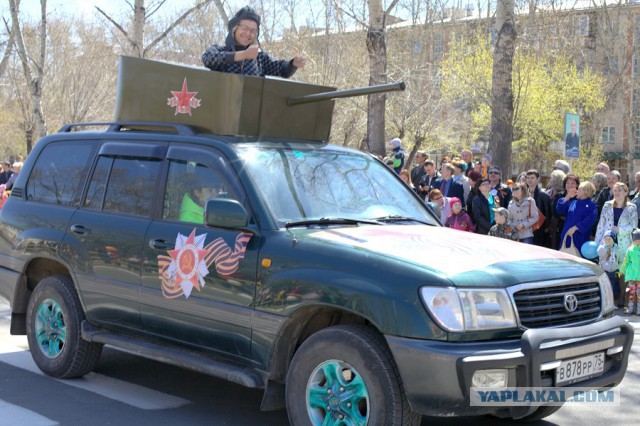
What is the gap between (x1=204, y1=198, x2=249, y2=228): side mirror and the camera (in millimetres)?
4934

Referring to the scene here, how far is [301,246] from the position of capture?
479cm

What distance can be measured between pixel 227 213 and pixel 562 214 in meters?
8.10

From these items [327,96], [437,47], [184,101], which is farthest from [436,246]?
[437,47]

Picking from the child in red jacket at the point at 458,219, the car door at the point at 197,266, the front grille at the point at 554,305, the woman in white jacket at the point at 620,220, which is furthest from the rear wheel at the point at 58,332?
the woman in white jacket at the point at 620,220

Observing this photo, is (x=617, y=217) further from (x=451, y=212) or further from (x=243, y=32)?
(x=243, y=32)

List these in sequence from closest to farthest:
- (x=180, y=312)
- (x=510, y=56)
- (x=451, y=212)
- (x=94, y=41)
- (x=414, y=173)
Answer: (x=180, y=312) < (x=451, y=212) < (x=414, y=173) < (x=510, y=56) < (x=94, y=41)

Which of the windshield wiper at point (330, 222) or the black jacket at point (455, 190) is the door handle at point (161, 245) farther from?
the black jacket at point (455, 190)

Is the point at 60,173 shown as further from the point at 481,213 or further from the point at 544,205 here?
the point at 544,205

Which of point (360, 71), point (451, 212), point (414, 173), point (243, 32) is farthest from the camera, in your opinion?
point (360, 71)

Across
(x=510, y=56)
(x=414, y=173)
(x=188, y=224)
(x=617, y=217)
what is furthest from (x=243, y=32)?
(x=510, y=56)

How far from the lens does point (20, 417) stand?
A: 5379 mm

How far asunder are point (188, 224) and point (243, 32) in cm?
223

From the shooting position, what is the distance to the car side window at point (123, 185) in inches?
231

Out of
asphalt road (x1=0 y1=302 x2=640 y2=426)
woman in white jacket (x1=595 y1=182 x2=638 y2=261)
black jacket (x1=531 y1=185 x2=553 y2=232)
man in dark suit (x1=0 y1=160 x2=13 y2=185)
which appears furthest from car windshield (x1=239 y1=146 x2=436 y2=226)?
man in dark suit (x1=0 y1=160 x2=13 y2=185)
